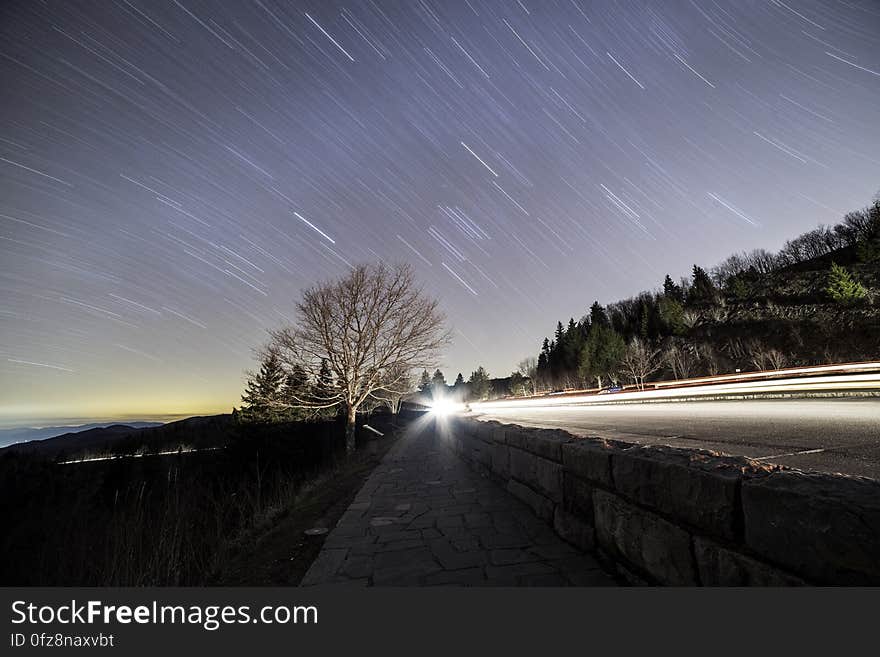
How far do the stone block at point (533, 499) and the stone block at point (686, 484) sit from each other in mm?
1631

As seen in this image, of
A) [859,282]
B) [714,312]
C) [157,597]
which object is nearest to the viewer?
[157,597]

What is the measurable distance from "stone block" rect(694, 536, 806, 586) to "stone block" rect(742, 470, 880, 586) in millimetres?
48

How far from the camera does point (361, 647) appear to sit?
182 centimetres

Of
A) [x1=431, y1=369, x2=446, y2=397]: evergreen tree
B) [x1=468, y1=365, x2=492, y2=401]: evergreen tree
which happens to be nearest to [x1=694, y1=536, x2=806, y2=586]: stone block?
[x1=468, y1=365, x2=492, y2=401]: evergreen tree

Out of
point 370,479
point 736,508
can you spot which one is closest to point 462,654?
point 736,508

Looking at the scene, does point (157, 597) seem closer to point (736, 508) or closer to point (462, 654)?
point (462, 654)

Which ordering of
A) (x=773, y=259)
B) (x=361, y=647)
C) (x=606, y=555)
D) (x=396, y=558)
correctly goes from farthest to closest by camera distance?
(x=773, y=259) < (x=396, y=558) < (x=606, y=555) < (x=361, y=647)

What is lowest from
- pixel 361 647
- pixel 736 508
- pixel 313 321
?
pixel 361 647

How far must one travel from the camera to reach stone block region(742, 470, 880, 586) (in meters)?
1.16

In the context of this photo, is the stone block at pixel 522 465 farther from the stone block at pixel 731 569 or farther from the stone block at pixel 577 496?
the stone block at pixel 731 569

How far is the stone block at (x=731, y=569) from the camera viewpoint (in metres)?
1.45

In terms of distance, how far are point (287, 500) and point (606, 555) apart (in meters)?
6.24

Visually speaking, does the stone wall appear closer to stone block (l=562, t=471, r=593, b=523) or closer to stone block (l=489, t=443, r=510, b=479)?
stone block (l=562, t=471, r=593, b=523)

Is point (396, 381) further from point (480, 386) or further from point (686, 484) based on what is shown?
point (480, 386)
